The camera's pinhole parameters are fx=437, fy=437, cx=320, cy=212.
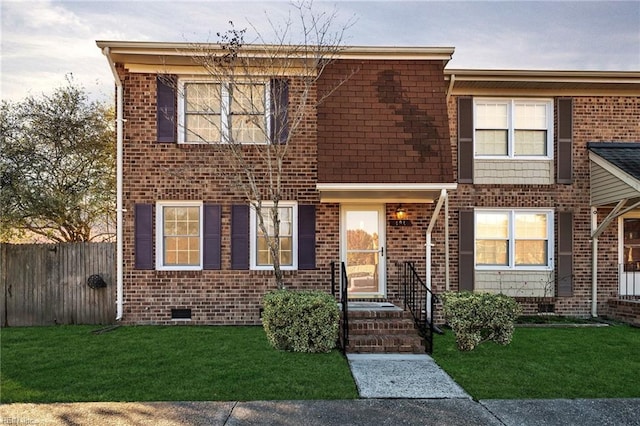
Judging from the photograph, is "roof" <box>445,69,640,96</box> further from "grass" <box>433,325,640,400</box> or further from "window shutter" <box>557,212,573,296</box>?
"grass" <box>433,325,640,400</box>

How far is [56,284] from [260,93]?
234 inches

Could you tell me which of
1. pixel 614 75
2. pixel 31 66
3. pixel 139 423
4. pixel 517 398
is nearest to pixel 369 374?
pixel 517 398

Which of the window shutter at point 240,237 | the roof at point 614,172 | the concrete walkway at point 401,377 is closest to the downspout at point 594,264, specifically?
the roof at point 614,172

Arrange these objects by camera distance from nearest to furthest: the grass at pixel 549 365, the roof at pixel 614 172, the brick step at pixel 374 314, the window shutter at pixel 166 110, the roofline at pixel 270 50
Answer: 1. the grass at pixel 549 365
2. the brick step at pixel 374 314
3. the roofline at pixel 270 50
4. the roof at pixel 614 172
5. the window shutter at pixel 166 110

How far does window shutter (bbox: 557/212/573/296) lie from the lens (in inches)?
384

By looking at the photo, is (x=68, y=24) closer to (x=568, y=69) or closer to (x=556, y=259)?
(x=568, y=69)

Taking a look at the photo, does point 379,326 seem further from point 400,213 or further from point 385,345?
point 400,213

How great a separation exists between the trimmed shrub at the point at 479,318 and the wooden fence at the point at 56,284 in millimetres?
6955

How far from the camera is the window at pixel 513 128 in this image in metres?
9.88

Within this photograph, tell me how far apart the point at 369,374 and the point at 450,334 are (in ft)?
10.7

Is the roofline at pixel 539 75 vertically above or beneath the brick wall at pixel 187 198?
above

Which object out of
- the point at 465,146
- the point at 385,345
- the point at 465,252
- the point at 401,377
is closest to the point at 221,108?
the point at 465,146

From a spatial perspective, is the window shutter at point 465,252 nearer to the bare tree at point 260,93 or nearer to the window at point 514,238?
the window at point 514,238

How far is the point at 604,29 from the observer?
13375 mm
